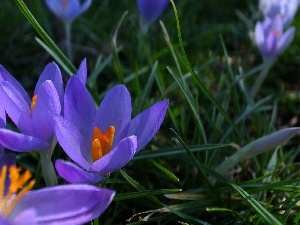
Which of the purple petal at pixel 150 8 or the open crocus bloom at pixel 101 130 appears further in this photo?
the purple petal at pixel 150 8

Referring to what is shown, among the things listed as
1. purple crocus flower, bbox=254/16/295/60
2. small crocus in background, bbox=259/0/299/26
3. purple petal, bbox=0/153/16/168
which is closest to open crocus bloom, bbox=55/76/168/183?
purple petal, bbox=0/153/16/168

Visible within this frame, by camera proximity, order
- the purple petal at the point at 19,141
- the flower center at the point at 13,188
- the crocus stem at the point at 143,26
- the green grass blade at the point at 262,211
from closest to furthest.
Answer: the flower center at the point at 13,188 → the purple petal at the point at 19,141 → the green grass blade at the point at 262,211 → the crocus stem at the point at 143,26

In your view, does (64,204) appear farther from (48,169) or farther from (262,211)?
(262,211)

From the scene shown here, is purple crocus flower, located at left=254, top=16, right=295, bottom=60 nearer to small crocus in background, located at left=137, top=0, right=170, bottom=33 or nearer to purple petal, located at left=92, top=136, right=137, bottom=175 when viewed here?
small crocus in background, located at left=137, top=0, right=170, bottom=33

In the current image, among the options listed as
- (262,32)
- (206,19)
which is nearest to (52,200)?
(262,32)

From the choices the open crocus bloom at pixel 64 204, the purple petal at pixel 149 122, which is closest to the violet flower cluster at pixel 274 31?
the purple petal at pixel 149 122

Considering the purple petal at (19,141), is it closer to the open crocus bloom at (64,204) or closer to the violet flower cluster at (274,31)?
the open crocus bloom at (64,204)

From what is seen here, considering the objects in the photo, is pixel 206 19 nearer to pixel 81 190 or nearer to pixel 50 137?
pixel 50 137
